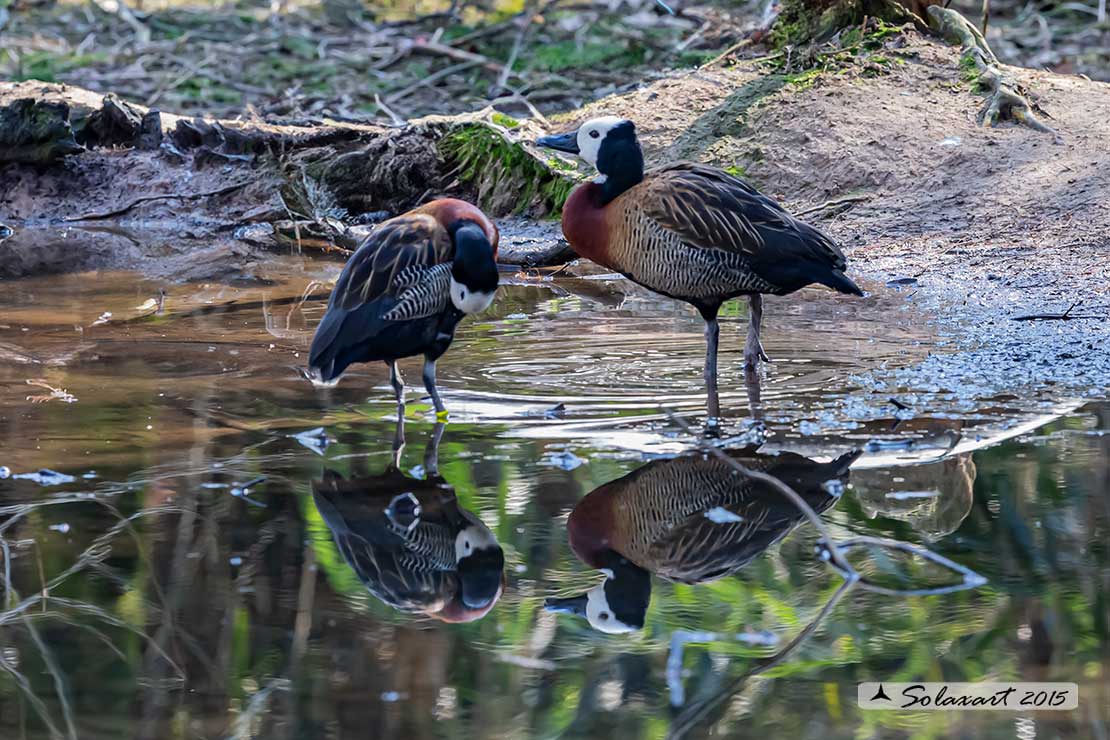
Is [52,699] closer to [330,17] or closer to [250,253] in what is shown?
[250,253]

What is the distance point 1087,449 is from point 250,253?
7.31 m

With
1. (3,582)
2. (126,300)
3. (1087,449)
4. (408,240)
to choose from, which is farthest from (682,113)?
(3,582)

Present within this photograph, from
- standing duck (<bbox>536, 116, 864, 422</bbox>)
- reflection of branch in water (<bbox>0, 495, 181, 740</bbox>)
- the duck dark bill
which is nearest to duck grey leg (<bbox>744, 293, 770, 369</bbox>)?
standing duck (<bbox>536, 116, 864, 422</bbox>)

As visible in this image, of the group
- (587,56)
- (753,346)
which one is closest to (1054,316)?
(753,346)

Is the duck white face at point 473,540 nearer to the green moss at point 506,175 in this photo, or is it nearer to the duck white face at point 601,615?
the duck white face at point 601,615

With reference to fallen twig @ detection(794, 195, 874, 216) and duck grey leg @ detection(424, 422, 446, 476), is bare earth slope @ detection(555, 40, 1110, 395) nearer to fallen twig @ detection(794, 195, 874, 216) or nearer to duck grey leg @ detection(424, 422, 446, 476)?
fallen twig @ detection(794, 195, 874, 216)

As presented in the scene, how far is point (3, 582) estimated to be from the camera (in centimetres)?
449

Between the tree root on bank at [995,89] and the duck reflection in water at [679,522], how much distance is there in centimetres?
581

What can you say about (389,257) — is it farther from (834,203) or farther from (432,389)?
(834,203)

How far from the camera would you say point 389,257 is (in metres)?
6.16

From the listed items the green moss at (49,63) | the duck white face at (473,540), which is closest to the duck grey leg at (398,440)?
the duck white face at (473,540)

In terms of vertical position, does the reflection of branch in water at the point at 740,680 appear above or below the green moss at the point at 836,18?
below

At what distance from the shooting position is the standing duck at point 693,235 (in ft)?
22.3

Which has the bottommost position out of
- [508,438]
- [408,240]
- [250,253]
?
[250,253]
